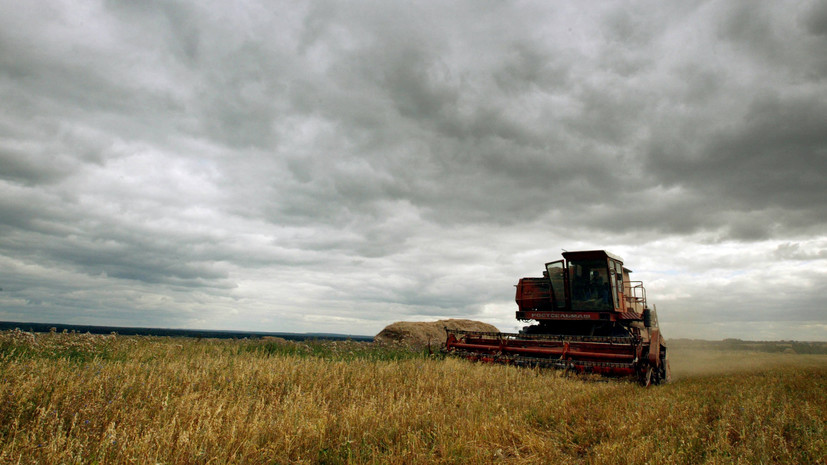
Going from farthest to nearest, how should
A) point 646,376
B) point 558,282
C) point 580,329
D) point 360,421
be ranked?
point 558,282
point 580,329
point 646,376
point 360,421

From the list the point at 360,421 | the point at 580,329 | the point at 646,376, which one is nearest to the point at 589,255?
the point at 580,329

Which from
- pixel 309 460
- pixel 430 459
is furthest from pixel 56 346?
pixel 430 459

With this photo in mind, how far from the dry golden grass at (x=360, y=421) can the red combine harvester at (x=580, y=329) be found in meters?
2.64

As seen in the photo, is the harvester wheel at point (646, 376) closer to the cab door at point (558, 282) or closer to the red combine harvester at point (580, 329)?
the red combine harvester at point (580, 329)

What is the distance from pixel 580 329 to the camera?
1645 centimetres

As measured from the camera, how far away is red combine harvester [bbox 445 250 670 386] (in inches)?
438

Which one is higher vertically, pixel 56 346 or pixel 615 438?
pixel 56 346

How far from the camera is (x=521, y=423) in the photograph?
224 inches

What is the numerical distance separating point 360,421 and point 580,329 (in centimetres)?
1338

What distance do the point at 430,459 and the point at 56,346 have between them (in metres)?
9.48

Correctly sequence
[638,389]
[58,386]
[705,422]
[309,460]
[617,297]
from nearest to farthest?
[309,460] < [58,386] < [705,422] < [638,389] < [617,297]

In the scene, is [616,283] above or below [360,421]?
above

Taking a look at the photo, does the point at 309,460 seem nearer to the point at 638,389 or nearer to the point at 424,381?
the point at 424,381

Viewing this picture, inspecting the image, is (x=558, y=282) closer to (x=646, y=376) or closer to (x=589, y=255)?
(x=589, y=255)
